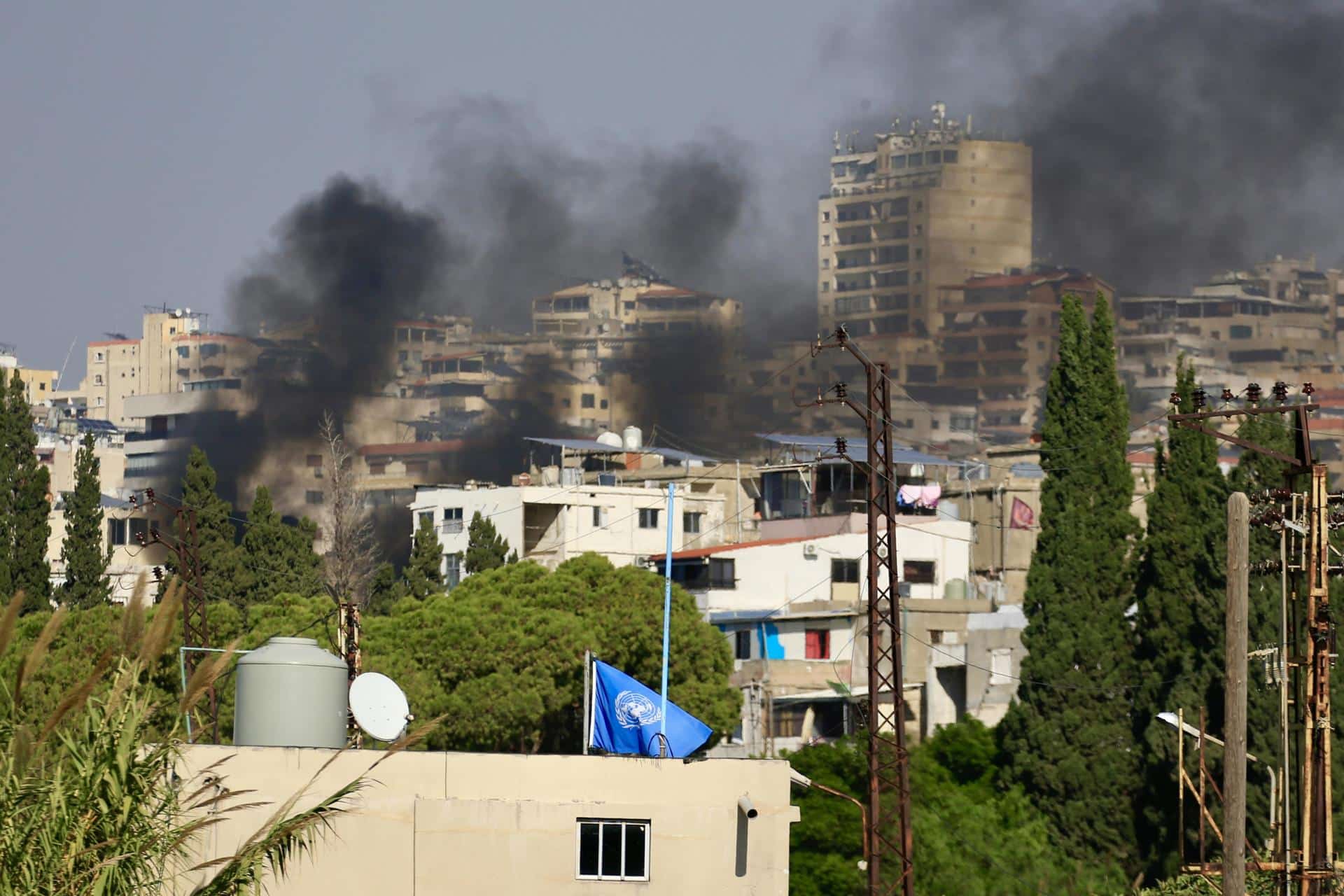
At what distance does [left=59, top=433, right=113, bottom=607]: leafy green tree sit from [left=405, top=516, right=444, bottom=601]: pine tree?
11.5 m

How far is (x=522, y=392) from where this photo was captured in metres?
191

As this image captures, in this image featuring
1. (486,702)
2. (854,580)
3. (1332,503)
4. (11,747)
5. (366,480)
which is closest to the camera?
(11,747)

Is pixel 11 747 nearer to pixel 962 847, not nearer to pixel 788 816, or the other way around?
pixel 788 816

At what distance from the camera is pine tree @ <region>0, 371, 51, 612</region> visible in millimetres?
74188

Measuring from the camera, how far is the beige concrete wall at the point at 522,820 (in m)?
23.4

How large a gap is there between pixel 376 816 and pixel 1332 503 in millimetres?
11523

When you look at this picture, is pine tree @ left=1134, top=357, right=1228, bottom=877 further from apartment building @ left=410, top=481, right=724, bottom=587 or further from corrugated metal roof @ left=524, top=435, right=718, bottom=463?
corrugated metal roof @ left=524, top=435, right=718, bottom=463

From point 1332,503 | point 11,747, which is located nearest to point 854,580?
point 1332,503

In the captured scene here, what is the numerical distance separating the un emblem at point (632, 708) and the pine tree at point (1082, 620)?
1008 inches

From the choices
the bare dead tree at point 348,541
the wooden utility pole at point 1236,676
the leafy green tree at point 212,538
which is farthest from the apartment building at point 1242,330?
the wooden utility pole at point 1236,676

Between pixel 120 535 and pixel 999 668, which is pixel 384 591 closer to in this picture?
pixel 999 668

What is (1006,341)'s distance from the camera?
184750mm

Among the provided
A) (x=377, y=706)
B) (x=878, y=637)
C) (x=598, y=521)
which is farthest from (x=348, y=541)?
(x=377, y=706)

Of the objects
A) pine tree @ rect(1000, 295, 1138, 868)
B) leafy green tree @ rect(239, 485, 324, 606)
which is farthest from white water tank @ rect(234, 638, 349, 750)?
leafy green tree @ rect(239, 485, 324, 606)
